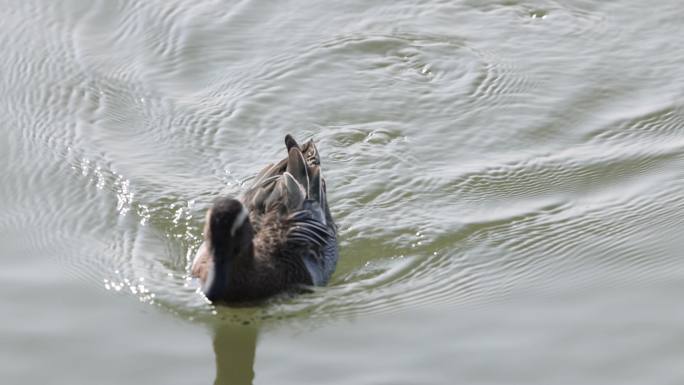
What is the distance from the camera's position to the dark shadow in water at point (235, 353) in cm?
1089

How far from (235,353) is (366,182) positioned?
3166 millimetres

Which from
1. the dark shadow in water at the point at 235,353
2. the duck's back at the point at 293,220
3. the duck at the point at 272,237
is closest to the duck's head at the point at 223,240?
the duck at the point at 272,237

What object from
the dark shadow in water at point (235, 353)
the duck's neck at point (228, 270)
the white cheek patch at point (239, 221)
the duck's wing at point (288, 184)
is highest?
the duck's wing at point (288, 184)

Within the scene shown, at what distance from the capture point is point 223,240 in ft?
36.8

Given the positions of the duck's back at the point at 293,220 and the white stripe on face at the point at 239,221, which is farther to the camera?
the duck's back at the point at 293,220

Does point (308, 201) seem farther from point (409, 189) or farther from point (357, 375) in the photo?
point (357, 375)

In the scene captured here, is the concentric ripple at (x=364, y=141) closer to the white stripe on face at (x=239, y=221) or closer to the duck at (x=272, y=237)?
the duck at (x=272, y=237)

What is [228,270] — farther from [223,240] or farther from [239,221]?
[239,221]

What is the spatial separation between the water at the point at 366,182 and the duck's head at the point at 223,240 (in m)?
0.42

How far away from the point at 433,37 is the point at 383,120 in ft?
6.31

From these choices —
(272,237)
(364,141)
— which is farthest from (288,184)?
A: (364,141)

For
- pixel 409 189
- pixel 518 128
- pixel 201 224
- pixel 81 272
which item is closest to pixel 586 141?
pixel 518 128

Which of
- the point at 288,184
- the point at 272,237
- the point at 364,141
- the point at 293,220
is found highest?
the point at 364,141

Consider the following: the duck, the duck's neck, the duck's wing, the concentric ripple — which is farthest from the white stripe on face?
the duck's wing
